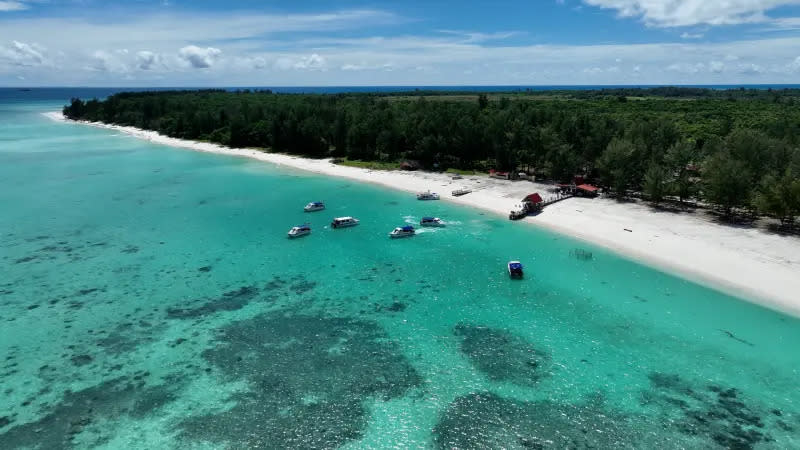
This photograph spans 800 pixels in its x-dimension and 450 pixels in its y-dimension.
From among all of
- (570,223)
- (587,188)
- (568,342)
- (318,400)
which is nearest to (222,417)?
(318,400)

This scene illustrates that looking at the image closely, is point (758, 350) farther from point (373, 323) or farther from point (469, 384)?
point (373, 323)

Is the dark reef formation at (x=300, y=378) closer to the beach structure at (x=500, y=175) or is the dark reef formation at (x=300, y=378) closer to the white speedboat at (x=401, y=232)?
the white speedboat at (x=401, y=232)

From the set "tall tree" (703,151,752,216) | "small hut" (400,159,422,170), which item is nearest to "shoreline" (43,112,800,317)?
"tall tree" (703,151,752,216)

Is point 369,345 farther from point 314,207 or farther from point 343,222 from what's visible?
point 314,207

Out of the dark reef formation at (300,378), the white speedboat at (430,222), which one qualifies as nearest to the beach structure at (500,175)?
the white speedboat at (430,222)

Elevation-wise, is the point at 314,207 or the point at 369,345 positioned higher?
the point at 314,207

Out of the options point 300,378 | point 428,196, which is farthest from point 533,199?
point 300,378
